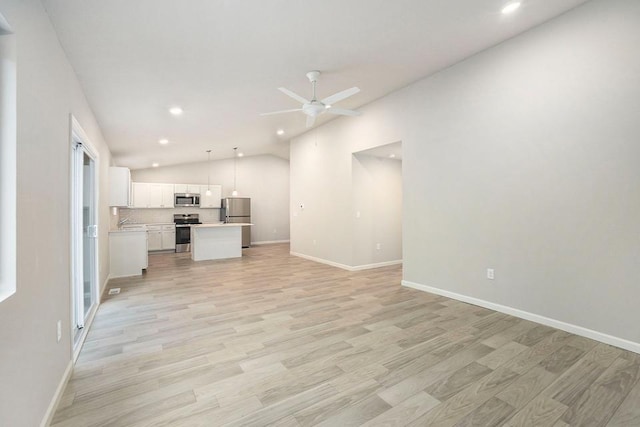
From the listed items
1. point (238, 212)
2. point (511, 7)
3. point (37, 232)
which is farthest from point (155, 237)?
point (511, 7)

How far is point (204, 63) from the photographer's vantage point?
3.17 meters

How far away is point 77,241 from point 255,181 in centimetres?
787

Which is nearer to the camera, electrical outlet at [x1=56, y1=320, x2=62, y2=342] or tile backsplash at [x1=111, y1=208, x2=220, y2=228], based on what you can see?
electrical outlet at [x1=56, y1=320, x2=62, y2=342]

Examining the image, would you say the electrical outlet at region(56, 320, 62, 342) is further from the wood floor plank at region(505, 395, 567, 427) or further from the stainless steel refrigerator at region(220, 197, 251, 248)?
the stainless steel refrigerator at region(220, 197, 251, 248)

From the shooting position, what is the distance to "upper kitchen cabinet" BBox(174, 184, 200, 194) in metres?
9.35

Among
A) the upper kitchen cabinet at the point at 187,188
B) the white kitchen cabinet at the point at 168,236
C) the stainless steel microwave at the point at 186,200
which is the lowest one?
the white kitchen cabinet at the point at 168,236

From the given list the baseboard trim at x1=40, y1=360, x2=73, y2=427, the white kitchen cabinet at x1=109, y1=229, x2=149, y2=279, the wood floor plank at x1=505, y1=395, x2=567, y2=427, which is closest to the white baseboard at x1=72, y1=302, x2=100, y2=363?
the baseboard trim at x1=40, y1=360, x2=73, y2=427

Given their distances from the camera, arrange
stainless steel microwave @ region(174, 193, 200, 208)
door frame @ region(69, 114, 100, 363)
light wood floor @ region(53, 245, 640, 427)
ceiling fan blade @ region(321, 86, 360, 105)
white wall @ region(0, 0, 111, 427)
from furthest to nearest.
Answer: stainless steel microwave @ region(174, 193, 200, 208) < ceiling fan blade @ region(321, 86, 360, 105) < door frame @ region(69, 114, 100, 363) < light wood floor @ region(53, 245, 640, 427) < white wall @ region(0, 0, 111, 427)

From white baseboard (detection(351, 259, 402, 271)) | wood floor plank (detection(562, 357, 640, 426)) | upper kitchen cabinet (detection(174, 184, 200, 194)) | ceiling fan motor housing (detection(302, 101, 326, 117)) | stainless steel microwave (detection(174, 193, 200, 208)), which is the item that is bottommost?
wood floor plank (detection(562, 357, 640, 426))

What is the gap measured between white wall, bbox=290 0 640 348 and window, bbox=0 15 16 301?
4.23 metres

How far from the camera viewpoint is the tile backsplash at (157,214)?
29.4 ft

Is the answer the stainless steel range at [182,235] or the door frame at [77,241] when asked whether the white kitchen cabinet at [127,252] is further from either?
the stainless steel range at [182,235]

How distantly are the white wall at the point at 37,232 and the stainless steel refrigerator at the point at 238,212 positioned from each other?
731 centimetres

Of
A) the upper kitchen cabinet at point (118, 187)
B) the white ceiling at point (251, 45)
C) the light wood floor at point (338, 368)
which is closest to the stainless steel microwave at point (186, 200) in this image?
the upper kitchen cabinet at point (118, 187)
